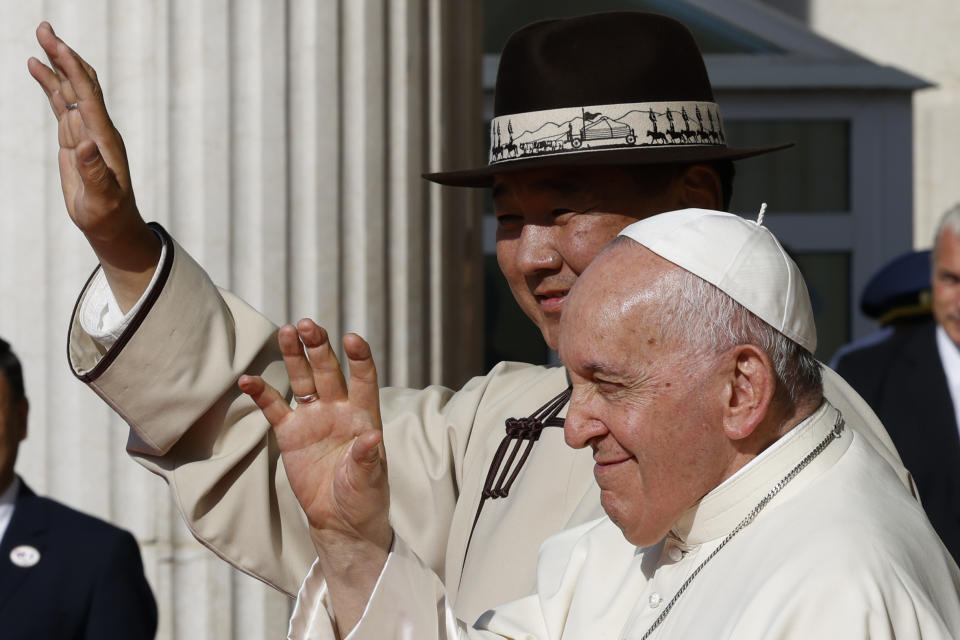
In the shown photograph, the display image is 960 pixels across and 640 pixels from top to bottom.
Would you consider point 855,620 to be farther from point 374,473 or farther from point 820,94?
point 820,94

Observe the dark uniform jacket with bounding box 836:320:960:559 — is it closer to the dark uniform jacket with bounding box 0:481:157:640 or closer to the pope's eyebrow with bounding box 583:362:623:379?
the dark uniform jacket with bounding box 0:481:157:640

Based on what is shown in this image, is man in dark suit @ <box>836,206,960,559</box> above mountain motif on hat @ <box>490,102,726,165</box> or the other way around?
the other way around

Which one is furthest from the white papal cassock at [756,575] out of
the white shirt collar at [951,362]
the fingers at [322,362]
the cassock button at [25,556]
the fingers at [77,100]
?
the white shirt collar at [951,362]

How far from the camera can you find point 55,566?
3.89 meters

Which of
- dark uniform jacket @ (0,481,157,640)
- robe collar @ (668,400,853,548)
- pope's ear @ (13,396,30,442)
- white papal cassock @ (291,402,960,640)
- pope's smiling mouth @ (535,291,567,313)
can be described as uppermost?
pope's smiling mouth @ (535,291,567,313)

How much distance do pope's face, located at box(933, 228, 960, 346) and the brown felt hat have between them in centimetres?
269

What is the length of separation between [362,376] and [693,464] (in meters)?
0.46

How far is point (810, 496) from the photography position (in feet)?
6.21

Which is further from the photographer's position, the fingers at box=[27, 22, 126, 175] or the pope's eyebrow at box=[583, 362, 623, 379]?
the fingers at box=[27, 22, 126, 175]

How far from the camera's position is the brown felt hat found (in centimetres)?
268

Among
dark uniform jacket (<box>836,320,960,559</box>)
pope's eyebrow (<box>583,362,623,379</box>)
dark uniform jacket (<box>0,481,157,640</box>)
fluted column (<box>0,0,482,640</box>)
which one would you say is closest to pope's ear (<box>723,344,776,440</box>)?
pope's eyebrow (<box>583,362,623,379</box>)

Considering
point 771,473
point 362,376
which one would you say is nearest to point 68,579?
point 362,376

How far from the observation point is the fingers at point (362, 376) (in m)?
2.01

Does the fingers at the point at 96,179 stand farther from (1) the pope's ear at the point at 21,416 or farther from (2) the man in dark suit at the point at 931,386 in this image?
(2) the man in dark suit at the point at 931,386
